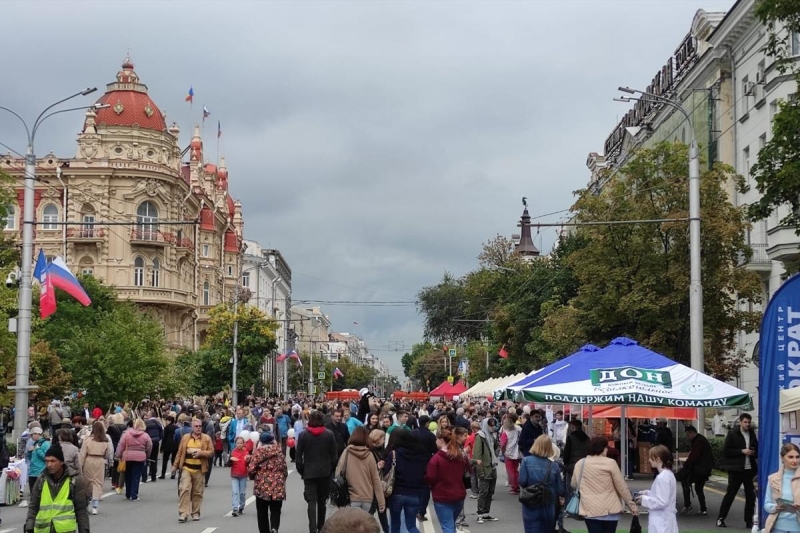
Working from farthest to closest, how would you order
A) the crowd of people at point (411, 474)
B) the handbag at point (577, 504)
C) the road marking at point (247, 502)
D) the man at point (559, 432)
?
the man at point (559, 432), the road marking at point (247, 502), the handbag at point (577, 504), the crowd of people at point (411, 474)

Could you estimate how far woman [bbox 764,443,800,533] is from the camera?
1137 centimetres

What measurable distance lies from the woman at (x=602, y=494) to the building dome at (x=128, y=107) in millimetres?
70979

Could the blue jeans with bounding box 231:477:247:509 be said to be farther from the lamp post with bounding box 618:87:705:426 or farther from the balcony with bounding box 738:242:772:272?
the balcony with bounding box 738:242:772:272

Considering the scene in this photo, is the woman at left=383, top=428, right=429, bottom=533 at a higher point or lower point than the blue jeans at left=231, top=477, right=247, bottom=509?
higher

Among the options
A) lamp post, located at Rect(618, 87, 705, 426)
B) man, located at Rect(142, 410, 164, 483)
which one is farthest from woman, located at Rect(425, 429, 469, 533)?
man, located at Rect(142, 410, 164, 483)

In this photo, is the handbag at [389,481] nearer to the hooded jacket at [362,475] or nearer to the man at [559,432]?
the hooded jacket at [362,475]

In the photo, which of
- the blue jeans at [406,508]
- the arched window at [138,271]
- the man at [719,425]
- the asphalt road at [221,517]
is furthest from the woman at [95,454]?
the arched window at [138,271]

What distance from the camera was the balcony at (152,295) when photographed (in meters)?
79.9

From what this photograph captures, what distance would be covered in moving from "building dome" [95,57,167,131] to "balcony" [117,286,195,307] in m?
11.0

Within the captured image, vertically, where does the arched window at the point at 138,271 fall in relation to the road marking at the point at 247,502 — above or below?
above

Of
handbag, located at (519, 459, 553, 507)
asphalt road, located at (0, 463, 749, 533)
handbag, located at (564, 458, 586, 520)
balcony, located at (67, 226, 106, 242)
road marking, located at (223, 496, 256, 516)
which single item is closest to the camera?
handbag, located at (564, 458, 586, 520)

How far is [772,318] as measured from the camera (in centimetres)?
1509

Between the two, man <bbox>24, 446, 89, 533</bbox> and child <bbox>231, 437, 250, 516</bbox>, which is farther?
child <bbox>231, 437, 250, 516</bbox>

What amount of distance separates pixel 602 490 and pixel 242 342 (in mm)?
65997
